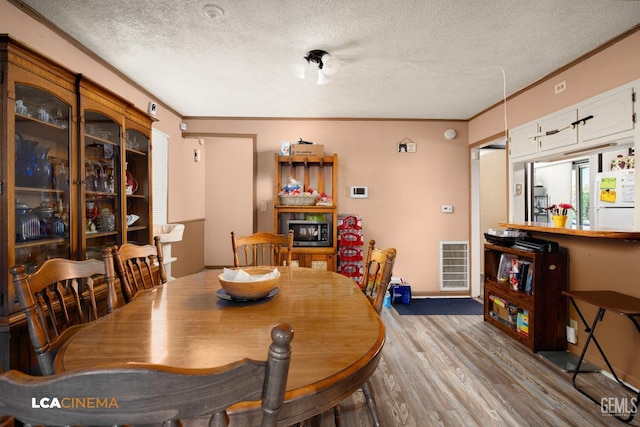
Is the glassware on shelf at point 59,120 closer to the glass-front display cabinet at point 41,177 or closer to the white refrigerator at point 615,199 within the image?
the glass-front display cabinet at point 41,177

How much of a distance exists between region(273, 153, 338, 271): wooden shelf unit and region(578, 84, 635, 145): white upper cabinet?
8.13 feet

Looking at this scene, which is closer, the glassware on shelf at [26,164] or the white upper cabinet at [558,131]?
the glassware on shelf at [26,164]

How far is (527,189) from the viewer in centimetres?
370

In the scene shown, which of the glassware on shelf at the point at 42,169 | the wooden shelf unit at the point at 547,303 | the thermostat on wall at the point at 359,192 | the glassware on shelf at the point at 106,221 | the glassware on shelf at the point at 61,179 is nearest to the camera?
the glassware on shelf at the point at 42,169

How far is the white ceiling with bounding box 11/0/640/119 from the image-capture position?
76.5 inches

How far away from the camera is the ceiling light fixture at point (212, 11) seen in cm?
191

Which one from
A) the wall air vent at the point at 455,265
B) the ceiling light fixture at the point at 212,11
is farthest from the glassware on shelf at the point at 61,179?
the wall air vent at the point at 455,265

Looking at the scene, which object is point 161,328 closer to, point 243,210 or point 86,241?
point 86,241

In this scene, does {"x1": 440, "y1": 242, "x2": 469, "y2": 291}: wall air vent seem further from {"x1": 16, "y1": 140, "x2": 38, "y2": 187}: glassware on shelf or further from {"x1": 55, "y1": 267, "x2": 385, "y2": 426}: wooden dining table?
{"x1": 16, "y1": 140, "x2": 38, "y2": 187}: glassware on shelf

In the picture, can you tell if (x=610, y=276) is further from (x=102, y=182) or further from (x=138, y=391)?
(x=102, y=182)

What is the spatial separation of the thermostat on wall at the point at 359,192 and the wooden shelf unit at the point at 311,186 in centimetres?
32

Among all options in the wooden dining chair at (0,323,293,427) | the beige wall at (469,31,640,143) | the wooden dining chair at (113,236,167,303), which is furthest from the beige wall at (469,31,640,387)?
the wooden dining chair at (113,236,167,303)

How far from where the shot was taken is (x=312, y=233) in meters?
3.98

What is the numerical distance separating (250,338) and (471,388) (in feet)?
6.09
